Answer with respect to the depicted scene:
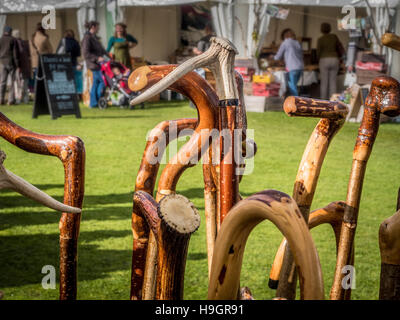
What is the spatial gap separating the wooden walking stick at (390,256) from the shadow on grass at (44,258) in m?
1.84

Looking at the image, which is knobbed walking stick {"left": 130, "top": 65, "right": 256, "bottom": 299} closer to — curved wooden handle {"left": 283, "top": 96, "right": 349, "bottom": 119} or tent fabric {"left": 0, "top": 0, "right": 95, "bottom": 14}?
curved wooden handle {"left": 283, "top": 96, "right": 349, "bottom": 119}

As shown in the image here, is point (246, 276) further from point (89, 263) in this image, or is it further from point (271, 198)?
point (271, 198)

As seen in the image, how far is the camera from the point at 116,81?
9633mm

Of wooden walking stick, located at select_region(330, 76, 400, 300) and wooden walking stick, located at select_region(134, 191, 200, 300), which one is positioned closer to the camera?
wooden walking stick, located at select_region(134, 191, 200, 300)

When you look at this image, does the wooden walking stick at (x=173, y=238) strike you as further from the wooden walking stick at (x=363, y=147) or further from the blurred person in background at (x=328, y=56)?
the blurred person in background at (x=328, y=56)

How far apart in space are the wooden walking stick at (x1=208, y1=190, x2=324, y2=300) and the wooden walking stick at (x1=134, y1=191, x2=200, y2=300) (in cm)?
5

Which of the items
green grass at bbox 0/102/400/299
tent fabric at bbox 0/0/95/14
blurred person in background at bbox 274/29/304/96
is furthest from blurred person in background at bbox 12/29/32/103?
blurred person in background at bbox 274/29/304/96

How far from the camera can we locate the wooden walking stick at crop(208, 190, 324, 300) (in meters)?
0.58

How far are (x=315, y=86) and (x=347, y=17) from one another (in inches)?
63.1

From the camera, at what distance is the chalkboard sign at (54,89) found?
8.10 metres

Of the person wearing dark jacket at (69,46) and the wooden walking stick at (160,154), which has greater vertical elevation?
the person wearing dark jacket at (69,46)

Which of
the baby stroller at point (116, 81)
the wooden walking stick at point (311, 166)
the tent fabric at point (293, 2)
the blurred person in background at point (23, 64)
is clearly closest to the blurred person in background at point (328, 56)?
the tent fabric at point (293, 2)

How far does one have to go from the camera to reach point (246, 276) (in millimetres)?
2480

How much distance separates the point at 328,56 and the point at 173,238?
31.0ft
